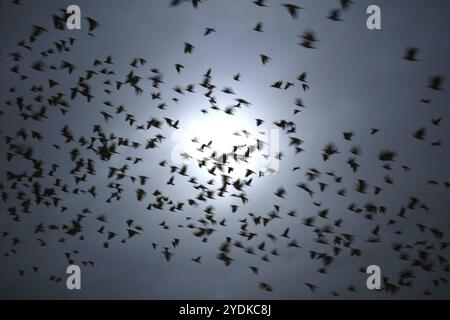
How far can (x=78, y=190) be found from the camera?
62.2 feet

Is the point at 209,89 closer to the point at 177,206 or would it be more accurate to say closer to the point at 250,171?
the point at 250,171

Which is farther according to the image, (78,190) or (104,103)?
(78,190)

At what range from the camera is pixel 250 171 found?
16797 millimetres

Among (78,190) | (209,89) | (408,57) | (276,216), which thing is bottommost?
(276,216)
